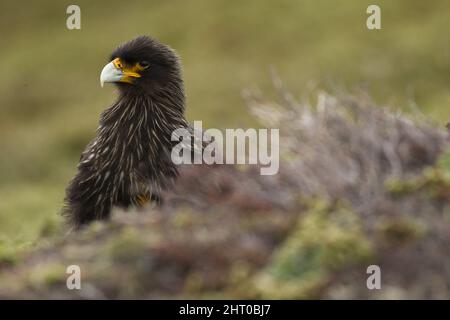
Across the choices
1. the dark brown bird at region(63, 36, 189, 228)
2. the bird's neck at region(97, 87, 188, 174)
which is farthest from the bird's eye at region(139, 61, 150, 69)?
the bird's neck at region(97, 87, 188, 174)

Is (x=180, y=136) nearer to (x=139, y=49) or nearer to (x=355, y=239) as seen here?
(x=139, y=49)

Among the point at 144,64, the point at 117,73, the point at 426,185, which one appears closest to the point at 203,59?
the point at 144,64

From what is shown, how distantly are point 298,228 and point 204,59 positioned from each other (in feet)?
86.0

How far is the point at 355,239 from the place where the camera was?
5.96m

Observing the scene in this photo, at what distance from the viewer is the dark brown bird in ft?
27.0

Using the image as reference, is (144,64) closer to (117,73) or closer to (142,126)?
(117,73)

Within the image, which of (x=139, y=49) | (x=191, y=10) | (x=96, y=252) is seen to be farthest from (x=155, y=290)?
(x=191, y=10)

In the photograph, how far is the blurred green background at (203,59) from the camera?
83.8ft

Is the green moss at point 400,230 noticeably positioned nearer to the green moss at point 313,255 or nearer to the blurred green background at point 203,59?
the green moss at point 313,255

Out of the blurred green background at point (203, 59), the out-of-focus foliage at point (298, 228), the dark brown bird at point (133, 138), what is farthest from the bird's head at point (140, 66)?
the blurred green background at point (203, 59)

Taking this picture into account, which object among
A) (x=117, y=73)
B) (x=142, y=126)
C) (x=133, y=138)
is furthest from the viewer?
(x=117, y=73)

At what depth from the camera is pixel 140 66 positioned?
9016 mm

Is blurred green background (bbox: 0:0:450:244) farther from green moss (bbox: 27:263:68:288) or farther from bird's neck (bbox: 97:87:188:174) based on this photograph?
green moss (bbox: 27:263:68:288)

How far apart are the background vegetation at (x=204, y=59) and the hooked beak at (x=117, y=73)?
36.2 ft
